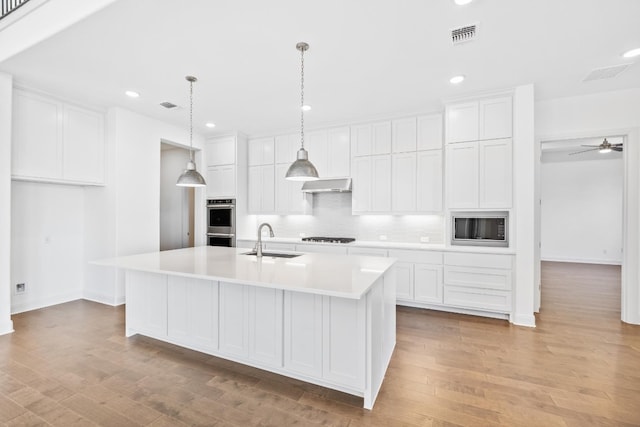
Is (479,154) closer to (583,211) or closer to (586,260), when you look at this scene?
(583,211)

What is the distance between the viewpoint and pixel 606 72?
3199 millimetres

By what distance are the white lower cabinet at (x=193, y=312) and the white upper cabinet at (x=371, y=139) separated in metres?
3.22

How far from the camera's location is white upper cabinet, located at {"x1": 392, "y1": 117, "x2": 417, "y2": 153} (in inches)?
176

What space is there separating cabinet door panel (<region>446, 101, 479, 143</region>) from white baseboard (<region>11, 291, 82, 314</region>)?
6.07 m

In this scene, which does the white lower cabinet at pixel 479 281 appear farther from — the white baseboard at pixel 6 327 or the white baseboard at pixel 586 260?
the white baseboard at pixel 586 260

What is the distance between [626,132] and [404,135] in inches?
106

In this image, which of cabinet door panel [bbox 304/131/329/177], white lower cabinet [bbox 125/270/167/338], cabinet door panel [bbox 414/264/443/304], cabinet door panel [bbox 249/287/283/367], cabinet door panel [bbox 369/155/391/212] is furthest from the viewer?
cabinet door panel [bbox 304/131/329/177]

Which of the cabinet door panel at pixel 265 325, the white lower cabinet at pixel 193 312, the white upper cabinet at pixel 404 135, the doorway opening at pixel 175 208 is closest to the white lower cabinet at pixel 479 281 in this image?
the white upper cabinet at pixel 404 135

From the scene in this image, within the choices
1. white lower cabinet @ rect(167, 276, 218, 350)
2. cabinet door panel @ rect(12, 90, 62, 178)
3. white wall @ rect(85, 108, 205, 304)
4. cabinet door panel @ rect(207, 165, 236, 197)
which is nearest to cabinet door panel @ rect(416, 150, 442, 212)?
white lower cabinet @ rect(167, 276, 218, 350)

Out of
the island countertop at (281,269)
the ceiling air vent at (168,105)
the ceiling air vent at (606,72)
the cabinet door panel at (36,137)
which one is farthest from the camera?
the ceiling air vent at (168,105)

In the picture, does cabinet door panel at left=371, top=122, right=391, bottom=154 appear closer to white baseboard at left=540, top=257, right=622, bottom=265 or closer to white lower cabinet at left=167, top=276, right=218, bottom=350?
white lower cabinet at left=167, top=276, right=218, bottom=350

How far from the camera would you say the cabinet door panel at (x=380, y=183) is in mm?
4613

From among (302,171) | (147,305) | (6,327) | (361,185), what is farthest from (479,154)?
(6,327)

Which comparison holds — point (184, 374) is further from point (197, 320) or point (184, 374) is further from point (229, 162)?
point (229, 162)
